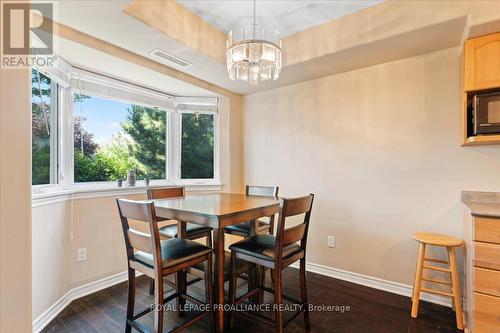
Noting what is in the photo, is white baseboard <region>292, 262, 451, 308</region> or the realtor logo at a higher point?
the realtor logo

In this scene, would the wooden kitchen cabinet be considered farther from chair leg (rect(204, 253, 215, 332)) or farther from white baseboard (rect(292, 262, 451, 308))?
chair leg (rect(204, 253, 215, 332))

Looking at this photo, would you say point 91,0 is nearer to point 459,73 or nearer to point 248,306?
point 248,306

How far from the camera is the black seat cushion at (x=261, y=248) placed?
1.72 m

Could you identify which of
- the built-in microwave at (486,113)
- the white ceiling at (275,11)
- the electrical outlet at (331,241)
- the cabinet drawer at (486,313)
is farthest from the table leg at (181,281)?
the built-in microwave at (486,113)

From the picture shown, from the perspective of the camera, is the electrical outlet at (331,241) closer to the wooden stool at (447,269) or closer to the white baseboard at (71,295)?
the wooden stool at (447,269)

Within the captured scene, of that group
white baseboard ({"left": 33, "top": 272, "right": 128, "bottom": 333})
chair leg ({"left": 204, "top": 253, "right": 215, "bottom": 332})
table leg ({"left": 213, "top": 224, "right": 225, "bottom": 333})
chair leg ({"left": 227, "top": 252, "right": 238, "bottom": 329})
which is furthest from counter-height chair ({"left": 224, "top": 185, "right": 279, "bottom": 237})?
white baseboard ({"left": 33, "top": 272, "right": 128, "bottom": 333})

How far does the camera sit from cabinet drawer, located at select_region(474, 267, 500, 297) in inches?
63.1

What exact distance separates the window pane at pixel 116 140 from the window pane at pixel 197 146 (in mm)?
297

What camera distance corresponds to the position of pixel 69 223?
229 centimetres

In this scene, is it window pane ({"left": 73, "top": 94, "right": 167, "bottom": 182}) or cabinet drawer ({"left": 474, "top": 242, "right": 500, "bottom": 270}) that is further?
window pane ({"left": 73, "top": 94, "right": 167, "bottom": 182})

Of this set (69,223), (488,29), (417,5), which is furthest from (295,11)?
(69,223)

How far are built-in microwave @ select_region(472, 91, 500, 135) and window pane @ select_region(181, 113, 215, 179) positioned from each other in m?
3.00

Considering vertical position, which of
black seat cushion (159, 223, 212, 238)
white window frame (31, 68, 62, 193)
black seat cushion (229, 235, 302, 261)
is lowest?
black seat cushion (159, 223, 212, 238)

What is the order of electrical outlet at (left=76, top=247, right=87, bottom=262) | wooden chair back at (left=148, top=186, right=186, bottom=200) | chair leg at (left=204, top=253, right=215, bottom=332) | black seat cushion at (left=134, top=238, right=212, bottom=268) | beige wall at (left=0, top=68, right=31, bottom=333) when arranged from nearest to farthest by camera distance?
beige wall at (left=0, top=68, right=31, bottom=333) → black seat cushion at (left=134, top=238, right=212, bottom=268) → chair leg at (left=204, top=253, right=215, bottom=332) → electrical outlet at (left=76, top=247, right=87, bottom=262) → wooden chair back at (left=148, top=186, right=186, bottom=200)
